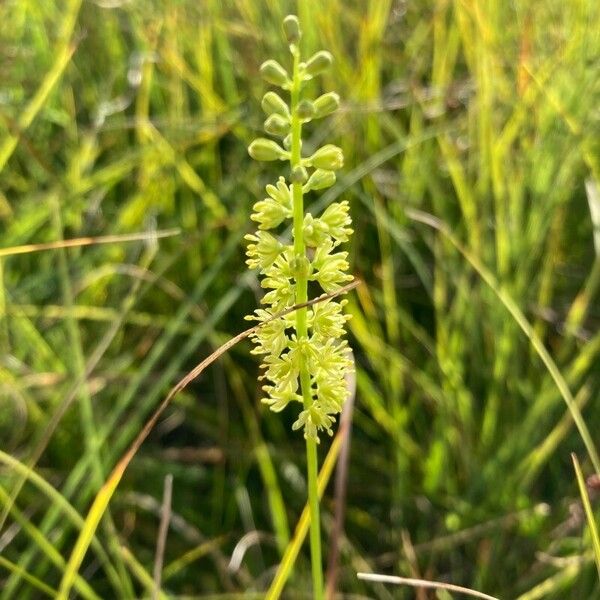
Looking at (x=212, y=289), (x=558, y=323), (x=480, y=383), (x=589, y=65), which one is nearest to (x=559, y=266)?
(x=558, y=323)

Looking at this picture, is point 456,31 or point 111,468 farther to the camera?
point 456,31

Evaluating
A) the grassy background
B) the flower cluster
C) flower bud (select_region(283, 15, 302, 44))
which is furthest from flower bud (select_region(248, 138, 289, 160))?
the grassy background

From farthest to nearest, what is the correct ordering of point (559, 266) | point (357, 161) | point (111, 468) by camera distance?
point (357, 161) < point (559, 266) < point (111, 468)

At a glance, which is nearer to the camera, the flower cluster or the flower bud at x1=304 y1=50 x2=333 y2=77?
the flower cluster

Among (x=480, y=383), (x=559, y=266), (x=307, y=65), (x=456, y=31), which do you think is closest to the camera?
(x=307, y=65)

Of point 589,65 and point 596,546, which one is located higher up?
point 589,65

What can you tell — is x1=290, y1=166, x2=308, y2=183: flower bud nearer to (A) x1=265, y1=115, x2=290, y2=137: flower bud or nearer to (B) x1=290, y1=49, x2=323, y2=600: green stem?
(B) x1=290, y1=49, x2=323, y2=600: green stem

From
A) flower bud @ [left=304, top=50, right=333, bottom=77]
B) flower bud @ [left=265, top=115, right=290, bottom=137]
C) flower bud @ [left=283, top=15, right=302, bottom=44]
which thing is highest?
flower bud @ [left=283, top=15, right=302, bottom=44]

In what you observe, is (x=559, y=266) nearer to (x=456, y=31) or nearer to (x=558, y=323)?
(x=558, y=323)

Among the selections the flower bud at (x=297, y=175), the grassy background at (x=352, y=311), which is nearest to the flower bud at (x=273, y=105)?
the flower bud at (x=297, y=175)
